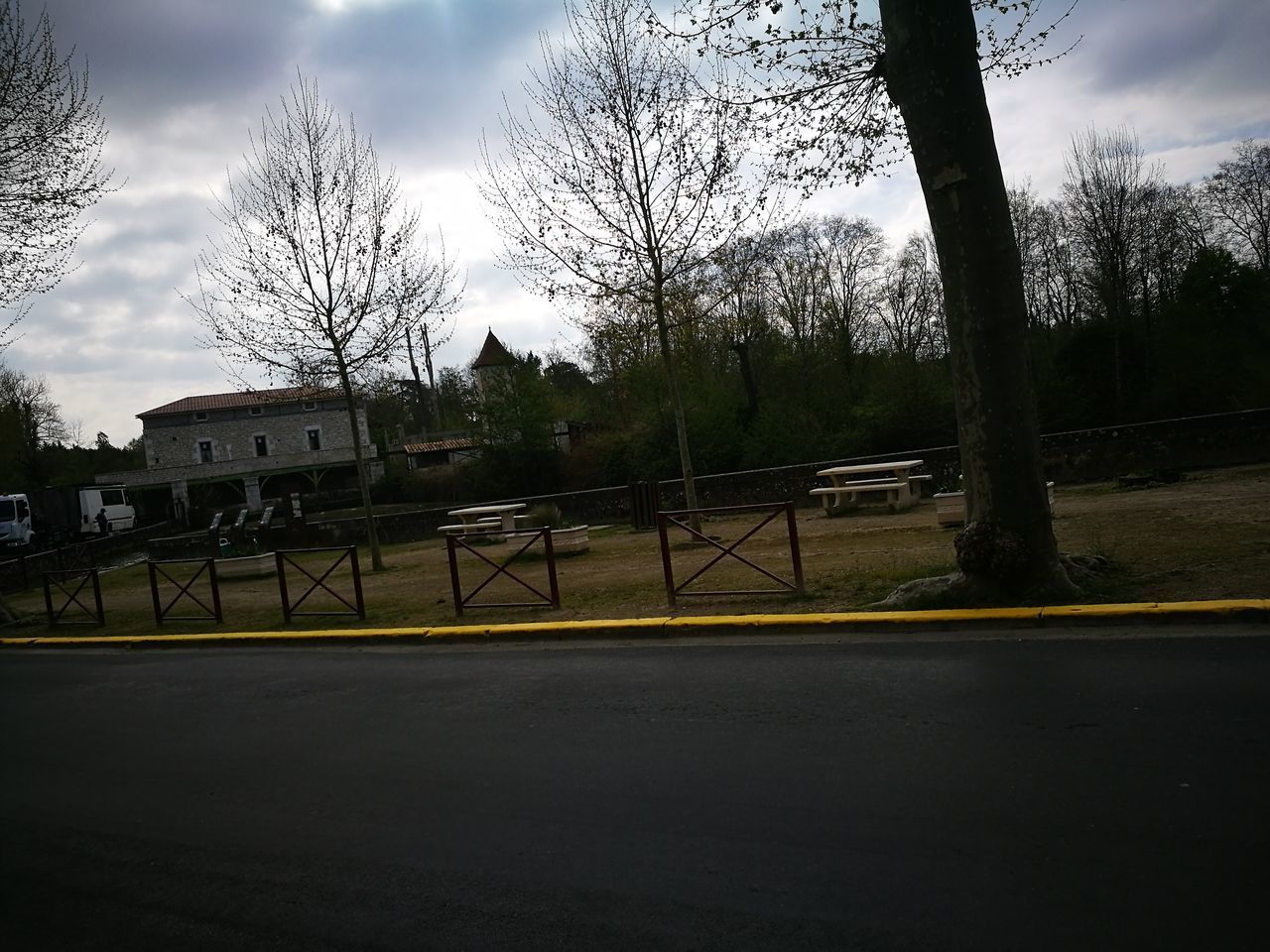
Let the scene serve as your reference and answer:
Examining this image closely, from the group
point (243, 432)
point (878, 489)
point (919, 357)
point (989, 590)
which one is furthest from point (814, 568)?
point (243, 432)

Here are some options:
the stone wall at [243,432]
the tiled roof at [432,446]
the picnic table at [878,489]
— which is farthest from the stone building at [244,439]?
the picnic table at [878,489]

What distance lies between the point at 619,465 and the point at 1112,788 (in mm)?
27099

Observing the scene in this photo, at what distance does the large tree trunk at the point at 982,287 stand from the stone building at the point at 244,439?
50.5 m

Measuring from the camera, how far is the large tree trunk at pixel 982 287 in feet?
22.5

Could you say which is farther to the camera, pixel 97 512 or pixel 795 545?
pixel 97 512

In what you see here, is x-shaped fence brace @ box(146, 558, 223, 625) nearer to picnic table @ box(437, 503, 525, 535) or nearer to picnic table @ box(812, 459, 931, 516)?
picnic table @ box(437, 503, 525, 535)

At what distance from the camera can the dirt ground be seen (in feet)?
24.6

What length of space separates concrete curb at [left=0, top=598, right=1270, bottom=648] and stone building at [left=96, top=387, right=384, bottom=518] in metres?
45.3

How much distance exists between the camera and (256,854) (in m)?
3.96

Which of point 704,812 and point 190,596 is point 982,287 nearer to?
point 704,812

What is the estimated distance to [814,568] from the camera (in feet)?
32.8

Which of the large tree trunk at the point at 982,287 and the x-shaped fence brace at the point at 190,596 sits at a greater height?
the large tree trunk at the point at 982,287

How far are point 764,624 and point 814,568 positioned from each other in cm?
260

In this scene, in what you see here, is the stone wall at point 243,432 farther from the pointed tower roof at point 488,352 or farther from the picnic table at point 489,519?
the picnic table at point 489,519
